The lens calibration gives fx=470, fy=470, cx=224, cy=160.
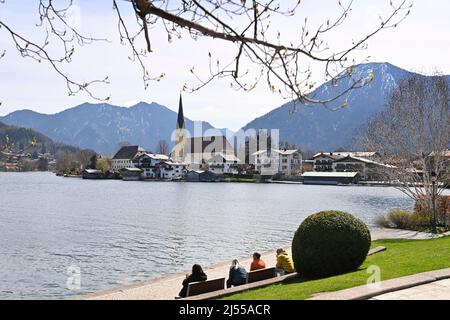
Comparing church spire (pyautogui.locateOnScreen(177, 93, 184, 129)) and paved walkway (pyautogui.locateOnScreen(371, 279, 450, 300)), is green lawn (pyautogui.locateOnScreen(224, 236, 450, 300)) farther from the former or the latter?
church spire (pyautogui.locateOnScreen(177, 93, 184, 129))

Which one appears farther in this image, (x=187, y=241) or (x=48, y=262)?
(x=187, y=241)

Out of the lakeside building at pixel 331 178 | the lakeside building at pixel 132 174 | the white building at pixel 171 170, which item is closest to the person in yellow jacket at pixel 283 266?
the lakeside building at pixel 331 178

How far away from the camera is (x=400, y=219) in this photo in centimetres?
3111

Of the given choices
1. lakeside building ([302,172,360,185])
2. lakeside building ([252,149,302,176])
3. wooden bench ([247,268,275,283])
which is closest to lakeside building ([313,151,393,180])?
lakeside building ([302,172,360,185])

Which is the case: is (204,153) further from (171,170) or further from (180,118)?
(171,170)

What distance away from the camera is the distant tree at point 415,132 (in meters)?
28.1

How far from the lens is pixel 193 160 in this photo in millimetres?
170375

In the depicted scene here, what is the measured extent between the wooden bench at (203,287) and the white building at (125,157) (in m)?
172

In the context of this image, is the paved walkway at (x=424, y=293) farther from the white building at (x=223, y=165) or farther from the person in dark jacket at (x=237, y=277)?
the white building at (x=223, y=165)

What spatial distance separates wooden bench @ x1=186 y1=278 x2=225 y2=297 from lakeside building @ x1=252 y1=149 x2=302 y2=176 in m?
128

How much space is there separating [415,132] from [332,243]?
19.0 meters
